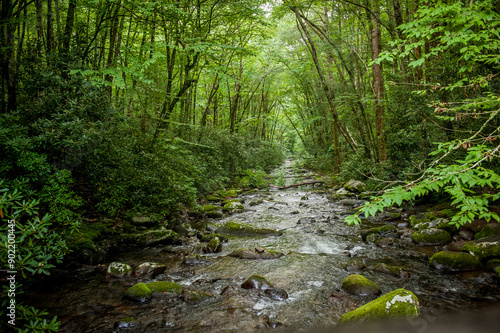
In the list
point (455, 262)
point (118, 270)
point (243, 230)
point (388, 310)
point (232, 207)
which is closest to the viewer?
point (388, 310)

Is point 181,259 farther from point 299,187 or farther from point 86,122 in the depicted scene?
point 299,187

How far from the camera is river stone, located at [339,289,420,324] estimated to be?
11.2ft

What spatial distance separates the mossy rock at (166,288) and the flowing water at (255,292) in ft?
0.51

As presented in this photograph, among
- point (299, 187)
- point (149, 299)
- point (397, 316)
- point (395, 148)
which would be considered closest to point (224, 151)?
point (299, 187)

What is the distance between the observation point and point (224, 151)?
52.3 ft

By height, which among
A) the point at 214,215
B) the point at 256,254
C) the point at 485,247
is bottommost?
the point at 214,215

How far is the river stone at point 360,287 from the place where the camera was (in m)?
4.33

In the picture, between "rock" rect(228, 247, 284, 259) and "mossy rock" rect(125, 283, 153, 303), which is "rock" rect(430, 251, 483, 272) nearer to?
"rock" rect(228, 247, 284, 259)

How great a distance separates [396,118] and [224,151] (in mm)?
9671

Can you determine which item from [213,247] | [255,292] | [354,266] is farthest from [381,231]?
[213,247]

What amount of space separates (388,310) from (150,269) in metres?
4.50

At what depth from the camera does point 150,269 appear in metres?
5.31

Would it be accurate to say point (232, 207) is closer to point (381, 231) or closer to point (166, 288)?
point (381, 231)

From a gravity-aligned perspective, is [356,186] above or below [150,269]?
above
